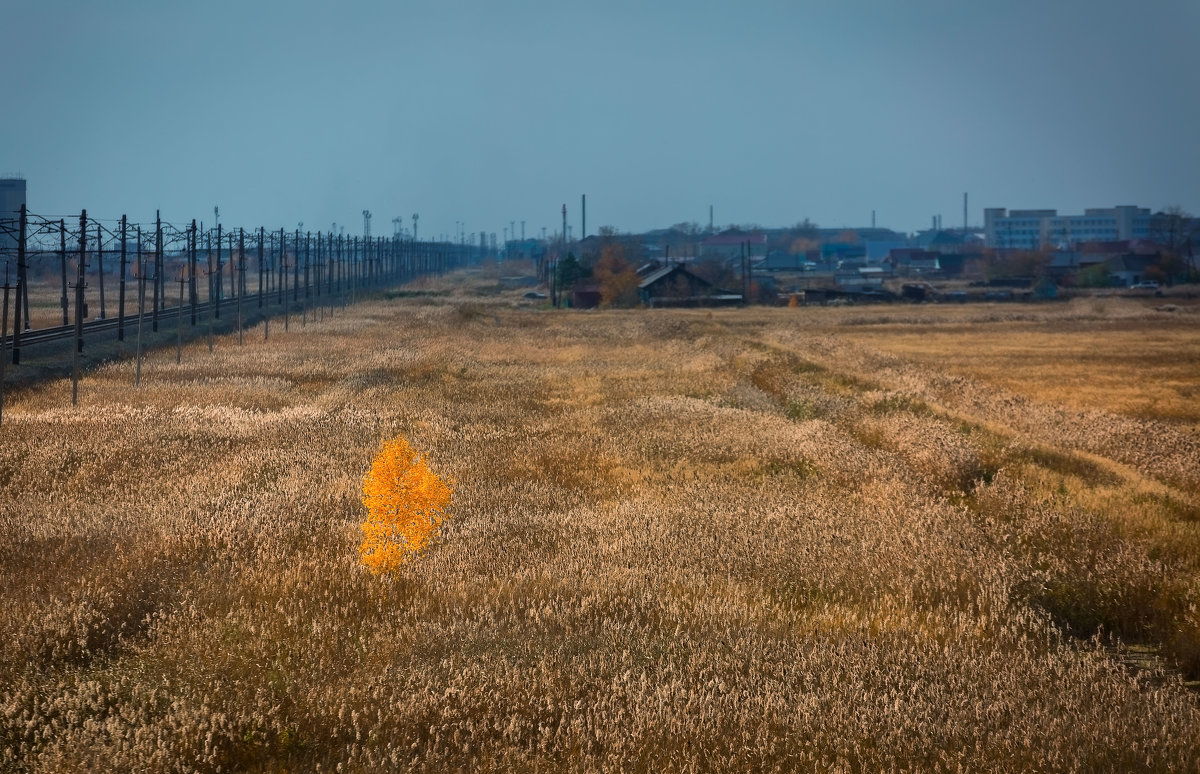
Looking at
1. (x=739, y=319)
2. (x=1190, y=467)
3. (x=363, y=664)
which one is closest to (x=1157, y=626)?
(x=363, y=664)

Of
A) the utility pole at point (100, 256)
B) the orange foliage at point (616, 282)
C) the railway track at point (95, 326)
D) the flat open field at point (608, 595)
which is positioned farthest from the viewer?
the orange foliage at point (616, 282)

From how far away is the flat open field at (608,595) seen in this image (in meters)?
7.63

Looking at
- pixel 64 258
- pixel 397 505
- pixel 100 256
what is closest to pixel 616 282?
pixel 100 256

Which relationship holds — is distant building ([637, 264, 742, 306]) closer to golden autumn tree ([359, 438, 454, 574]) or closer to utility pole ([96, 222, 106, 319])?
utility pole ([96, 222, 106, 319])

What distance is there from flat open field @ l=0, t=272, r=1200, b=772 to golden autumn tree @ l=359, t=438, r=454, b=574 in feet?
1.01

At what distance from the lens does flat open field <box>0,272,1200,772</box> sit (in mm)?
7633

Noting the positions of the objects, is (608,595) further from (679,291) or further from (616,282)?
(616,282)

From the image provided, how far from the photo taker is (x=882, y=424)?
891 inches

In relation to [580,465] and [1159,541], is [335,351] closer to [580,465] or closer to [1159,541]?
[580,465]

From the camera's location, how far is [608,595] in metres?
10.8

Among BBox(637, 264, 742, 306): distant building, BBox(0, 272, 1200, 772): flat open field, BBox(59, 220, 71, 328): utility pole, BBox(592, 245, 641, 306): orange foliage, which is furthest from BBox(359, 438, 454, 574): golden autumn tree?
BBox(592, 245, 641, 306): orange foliage

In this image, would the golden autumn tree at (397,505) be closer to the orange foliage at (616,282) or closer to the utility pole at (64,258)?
the utility pole at (64,258)

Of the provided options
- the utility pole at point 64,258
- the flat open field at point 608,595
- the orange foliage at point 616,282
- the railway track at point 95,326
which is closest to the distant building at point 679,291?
the orange foliage at point 616,282

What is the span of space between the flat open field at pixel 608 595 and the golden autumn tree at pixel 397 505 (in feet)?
1.01
